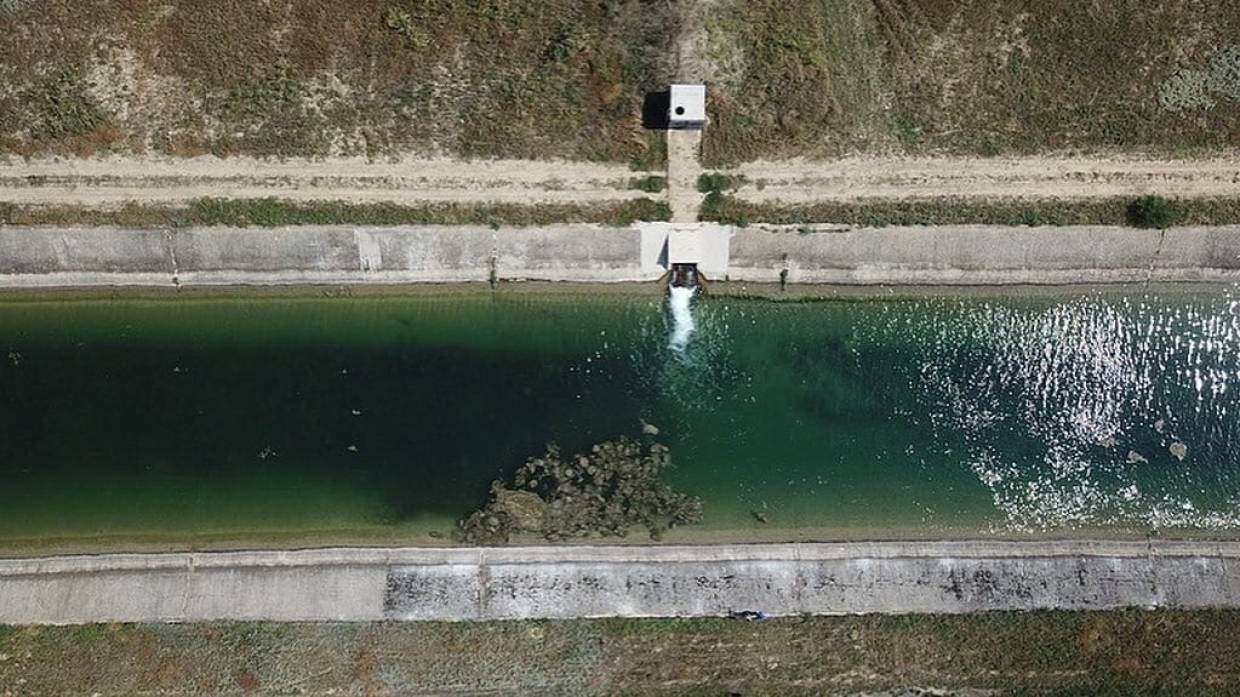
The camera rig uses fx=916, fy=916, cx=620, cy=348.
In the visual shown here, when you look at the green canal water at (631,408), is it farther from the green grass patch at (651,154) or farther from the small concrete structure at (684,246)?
the green grass patch at (651,154)

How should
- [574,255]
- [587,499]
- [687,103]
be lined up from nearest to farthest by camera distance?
[587,499] < [687,103] < [574,255]

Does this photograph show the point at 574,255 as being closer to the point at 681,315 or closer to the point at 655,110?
the point at 681,315

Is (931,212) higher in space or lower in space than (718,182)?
lower

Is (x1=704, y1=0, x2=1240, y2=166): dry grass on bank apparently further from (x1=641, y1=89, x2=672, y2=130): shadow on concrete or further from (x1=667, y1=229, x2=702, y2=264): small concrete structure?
(x1=667, y1=229, x2=702, y2=264): small concrete structure

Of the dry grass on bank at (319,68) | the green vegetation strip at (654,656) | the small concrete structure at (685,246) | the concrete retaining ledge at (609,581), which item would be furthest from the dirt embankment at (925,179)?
the green vegetation strip at (654,656)

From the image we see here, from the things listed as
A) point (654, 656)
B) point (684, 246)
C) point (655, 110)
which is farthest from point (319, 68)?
point (654, 656)

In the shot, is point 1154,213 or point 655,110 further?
point 1154,213
